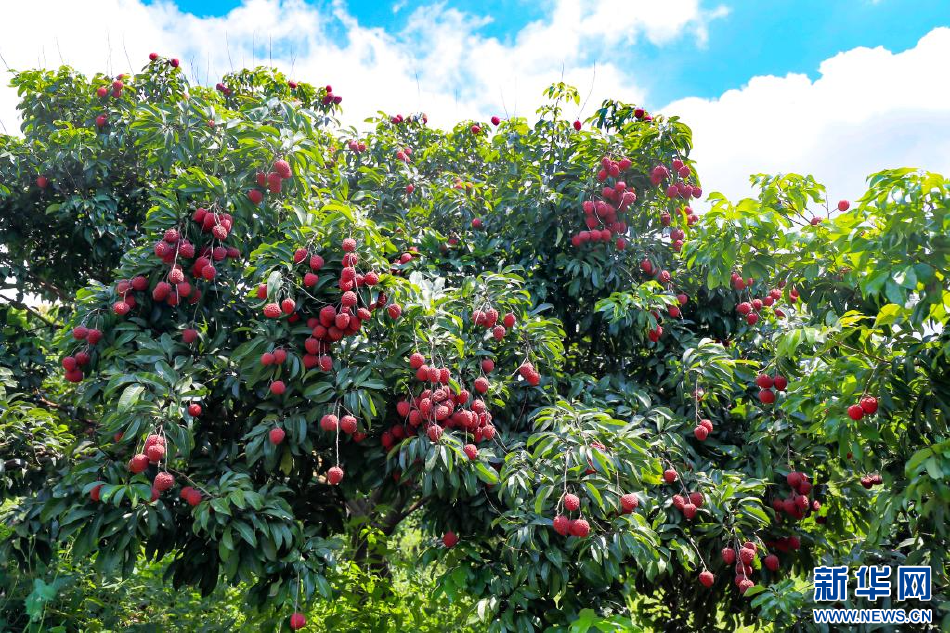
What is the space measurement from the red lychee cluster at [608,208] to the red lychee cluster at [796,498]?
4.97 ft

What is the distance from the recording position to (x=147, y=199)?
14.4ft

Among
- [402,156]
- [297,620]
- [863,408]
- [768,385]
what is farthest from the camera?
[402,156]

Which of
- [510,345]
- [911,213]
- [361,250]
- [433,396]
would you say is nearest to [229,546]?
[433,396]

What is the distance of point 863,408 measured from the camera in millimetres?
2441

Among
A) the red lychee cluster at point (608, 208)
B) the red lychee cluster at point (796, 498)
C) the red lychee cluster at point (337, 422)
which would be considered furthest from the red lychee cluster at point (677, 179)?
the red lychee cluster at point (337, 422)

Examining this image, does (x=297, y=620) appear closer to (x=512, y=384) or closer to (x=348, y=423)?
(x=348, y=423)

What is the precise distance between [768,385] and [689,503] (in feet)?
2.33

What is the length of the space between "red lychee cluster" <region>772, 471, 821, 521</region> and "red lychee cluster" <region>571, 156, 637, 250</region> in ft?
4.97

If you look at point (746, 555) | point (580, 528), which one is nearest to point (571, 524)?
point (580, 528)

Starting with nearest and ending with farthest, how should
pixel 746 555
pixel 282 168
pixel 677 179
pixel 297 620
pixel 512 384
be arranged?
pixel 297 620 → pixel 746 555 → pixel 282 168 → pixel 512 384 → pixel 677 179

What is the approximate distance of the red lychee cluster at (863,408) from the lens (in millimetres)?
2426

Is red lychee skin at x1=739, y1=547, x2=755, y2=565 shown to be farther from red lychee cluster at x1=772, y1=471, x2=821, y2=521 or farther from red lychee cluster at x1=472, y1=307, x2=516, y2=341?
red lychee cluster at x1=472, y1=307, x2=516, y2=341

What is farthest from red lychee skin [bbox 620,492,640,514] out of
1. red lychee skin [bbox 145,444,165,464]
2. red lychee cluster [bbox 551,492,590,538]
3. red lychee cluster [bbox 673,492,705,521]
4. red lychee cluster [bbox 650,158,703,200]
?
red lychee cluster [bbox 650,158,703,200]

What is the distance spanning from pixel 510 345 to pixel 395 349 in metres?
0.65
